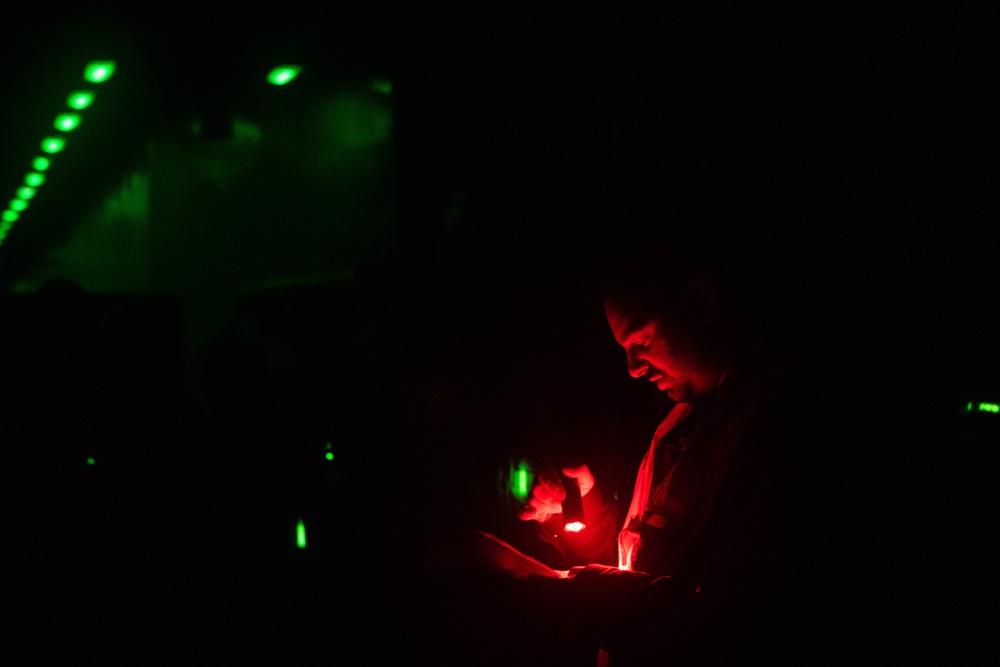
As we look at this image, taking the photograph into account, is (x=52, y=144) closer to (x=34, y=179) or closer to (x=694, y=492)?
(x=34, y=179)

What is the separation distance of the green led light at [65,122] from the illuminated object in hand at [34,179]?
18cm

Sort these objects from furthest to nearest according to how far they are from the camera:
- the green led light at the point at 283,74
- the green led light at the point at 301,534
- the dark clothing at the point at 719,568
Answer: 1. the green led light at the point at 301,534
2. the green led light at the point at 283,74
3. the dark clothing at the point at 719,568

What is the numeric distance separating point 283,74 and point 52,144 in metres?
0.79

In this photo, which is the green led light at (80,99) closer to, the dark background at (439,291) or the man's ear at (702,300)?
the dark background at (439,291)

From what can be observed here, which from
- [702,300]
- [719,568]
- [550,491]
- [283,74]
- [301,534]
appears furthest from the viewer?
[301,534]

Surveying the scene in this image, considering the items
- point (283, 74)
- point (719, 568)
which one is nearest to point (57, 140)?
point (283, 74)

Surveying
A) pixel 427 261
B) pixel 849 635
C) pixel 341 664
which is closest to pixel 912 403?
pixel 849 635

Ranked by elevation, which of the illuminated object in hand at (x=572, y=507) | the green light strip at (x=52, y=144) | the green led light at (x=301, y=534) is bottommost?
the green led light at (x=301, y=534)

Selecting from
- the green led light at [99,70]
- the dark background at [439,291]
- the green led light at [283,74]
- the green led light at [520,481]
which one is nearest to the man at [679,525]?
the dark background at [439,291]

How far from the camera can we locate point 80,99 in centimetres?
244

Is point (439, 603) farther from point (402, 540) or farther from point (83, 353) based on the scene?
point (83, 353)

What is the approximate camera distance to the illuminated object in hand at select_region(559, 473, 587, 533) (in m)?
2.00

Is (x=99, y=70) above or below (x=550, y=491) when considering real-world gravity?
above

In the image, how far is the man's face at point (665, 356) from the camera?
1827mm
